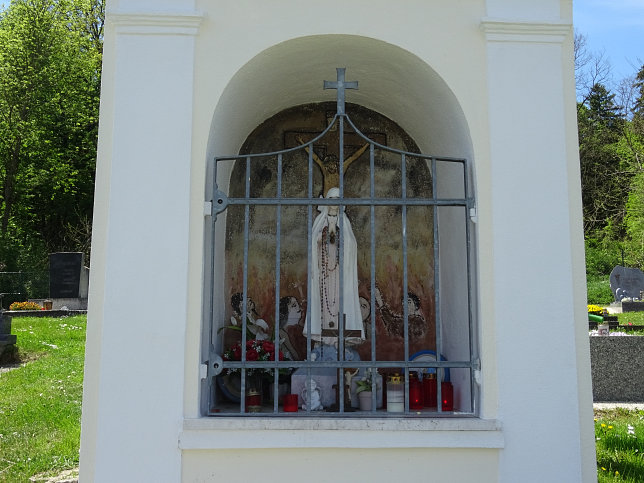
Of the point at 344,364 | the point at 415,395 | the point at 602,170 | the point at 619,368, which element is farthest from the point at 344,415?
the point at 602,170

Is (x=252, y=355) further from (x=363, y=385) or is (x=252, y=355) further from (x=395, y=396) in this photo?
(x=395, y=396)

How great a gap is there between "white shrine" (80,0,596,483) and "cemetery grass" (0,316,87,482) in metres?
2.31

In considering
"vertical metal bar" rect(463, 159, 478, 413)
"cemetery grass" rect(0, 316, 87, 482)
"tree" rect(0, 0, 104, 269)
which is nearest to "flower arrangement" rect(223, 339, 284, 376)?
"vertical metal bar" rect(463, 159, 478, 413)

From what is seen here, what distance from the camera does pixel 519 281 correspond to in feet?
13.0

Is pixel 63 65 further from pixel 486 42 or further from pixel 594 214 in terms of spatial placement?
pixel 486 42

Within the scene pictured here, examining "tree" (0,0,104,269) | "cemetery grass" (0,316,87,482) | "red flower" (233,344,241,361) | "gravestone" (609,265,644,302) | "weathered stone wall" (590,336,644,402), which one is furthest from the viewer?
"tree" (0,0,104,269)

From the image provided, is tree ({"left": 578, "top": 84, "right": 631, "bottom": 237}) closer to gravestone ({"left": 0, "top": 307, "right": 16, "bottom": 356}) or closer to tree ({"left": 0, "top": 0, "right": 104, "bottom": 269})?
tree ({"left": 0, "top": 0, "right": 104, "bottom": 269})

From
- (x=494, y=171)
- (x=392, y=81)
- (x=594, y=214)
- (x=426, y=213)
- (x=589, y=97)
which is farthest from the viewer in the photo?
(x=589, y=97)

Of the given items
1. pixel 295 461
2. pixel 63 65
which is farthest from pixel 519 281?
pixel 63 65

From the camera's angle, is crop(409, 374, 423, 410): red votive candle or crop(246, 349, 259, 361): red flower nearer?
crop(409, 374, 423, 410): red votive candle

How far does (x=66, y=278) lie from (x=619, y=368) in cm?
1402

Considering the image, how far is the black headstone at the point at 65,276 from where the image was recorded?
698 inches

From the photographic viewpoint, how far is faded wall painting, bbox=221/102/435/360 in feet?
Result: 18.0

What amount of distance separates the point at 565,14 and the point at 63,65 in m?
24.0
